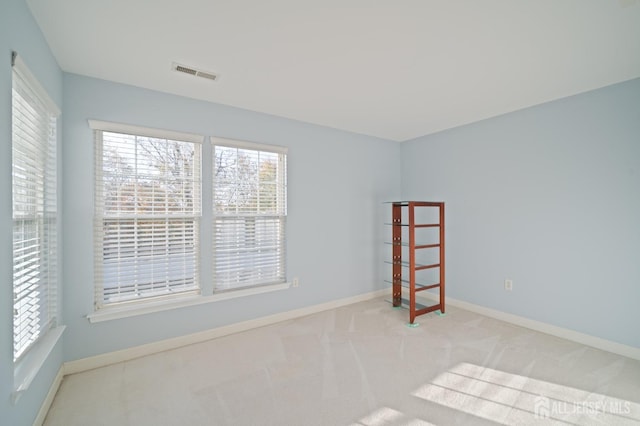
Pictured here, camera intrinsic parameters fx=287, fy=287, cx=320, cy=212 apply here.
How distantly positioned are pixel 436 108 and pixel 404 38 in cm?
154

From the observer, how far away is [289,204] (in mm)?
3615

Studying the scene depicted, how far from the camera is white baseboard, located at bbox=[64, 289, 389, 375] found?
8.09 ft

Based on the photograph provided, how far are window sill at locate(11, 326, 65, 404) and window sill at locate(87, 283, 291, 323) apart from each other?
43 centimetres

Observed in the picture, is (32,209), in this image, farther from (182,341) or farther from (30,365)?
(182,341)

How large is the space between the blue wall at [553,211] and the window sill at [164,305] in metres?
2.76

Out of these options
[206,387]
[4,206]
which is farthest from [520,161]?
[4,206]

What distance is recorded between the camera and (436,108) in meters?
3.30

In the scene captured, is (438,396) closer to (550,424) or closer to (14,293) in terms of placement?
(550,424)

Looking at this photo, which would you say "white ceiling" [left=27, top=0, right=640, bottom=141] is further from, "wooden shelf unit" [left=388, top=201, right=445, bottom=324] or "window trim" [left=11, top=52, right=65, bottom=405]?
"wooden shelf unit" [left=388, top=201, right=445, bottom=324]

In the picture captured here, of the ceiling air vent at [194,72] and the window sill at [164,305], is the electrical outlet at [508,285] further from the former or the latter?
the ceiling air vent at [194,72]

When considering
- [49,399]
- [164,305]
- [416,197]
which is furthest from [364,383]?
[416,197]

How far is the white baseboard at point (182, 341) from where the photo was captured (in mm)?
2465

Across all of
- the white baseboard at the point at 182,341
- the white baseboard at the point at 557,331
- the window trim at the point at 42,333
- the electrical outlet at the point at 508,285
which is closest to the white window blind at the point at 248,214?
the white baseboard at the point at 182,341

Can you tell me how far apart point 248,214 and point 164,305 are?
4.06ft
